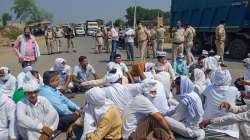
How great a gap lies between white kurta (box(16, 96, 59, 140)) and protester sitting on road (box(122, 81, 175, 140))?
1105mm

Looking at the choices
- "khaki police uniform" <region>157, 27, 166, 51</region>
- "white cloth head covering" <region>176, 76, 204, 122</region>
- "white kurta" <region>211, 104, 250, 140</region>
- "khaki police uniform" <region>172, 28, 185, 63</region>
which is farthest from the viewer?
"khaki police uniform" <region>157, 27, 166, 51</region>

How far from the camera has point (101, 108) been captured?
Result: 6402 mm

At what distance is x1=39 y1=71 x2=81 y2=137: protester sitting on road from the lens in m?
7.51

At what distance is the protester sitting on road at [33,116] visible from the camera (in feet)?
21.3

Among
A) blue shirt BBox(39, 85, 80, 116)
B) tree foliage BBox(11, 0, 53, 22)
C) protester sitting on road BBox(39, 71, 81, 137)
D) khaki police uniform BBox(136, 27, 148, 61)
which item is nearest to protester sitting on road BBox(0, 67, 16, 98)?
protester sitting on road BBox(39, 71, 81, 137)

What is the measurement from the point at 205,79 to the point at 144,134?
3777 millimetres

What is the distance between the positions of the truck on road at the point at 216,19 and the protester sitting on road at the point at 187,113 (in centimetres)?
1509

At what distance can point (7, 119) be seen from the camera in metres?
6.75

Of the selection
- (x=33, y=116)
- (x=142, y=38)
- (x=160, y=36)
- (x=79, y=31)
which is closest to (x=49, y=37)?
(x=160, y=36)

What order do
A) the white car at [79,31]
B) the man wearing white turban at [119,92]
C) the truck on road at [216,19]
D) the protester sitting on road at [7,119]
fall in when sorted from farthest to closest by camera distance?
1. the white car at [79,31]
2. the truck on road at [216,19]
3. the man wearing white turban at [119,92]
4. the protester sitting on road at [7,119]

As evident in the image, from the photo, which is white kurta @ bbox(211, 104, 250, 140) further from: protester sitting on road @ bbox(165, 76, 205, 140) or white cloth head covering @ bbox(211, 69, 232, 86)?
white cloth head covering @ bbox(211, 69, 232, 86)

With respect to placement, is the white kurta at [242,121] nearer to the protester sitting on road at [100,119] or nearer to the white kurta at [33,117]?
the protester sitting on road at [100,119]

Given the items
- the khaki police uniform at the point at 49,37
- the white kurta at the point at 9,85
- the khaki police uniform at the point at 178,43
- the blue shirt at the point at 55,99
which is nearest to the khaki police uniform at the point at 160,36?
the khaki police uniform at the point at 178,43

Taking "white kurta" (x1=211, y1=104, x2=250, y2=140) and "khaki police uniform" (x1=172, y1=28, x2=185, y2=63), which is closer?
"white kurta" (x1=211, y1=104, x2=250, y2=140)
